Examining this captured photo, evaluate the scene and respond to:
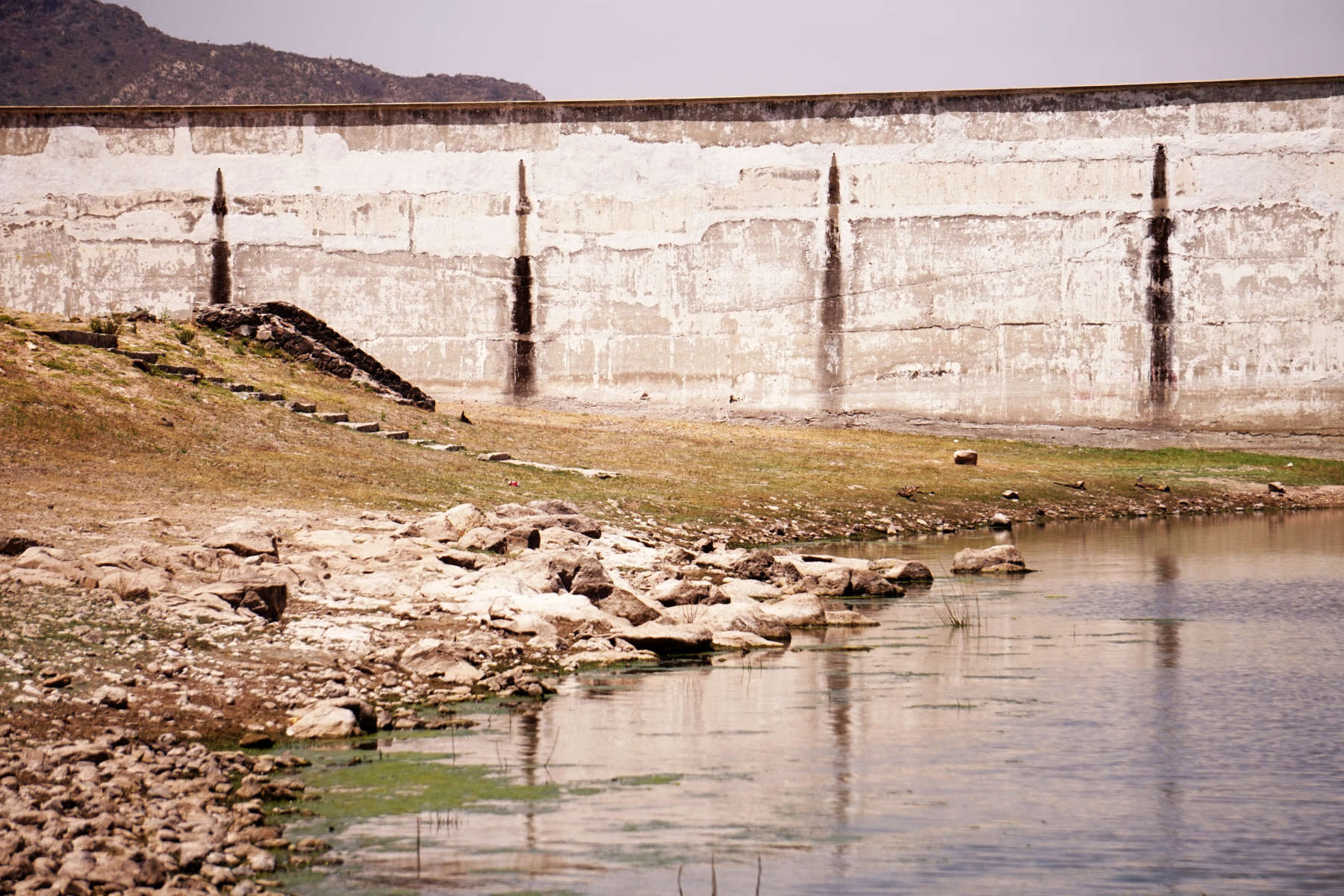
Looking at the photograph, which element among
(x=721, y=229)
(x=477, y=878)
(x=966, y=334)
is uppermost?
(x=721, y=229)

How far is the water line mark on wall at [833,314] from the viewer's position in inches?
1054

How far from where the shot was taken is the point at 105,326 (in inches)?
787

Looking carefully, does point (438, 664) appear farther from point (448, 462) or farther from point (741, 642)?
point (448, 462)

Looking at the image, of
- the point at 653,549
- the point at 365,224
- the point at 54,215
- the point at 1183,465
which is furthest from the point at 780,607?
the point at 54,215

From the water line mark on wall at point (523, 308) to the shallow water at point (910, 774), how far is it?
54.2 ft

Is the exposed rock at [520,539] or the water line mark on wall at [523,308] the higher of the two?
the water line mark on wall at [523,308]

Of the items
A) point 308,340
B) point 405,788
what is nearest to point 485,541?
point 405,788

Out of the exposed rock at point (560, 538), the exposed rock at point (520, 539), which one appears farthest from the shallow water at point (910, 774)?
the exposed rock at point (560, 538)

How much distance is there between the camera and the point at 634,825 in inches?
249

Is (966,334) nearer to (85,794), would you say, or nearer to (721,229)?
(721,229)

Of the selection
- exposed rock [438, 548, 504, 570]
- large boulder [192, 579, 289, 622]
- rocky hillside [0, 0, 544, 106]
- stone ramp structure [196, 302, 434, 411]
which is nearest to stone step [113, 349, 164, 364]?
stone ramp structure [196, 302, 434, 411]

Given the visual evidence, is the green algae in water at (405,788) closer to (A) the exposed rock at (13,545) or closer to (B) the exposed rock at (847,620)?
(A) the exposed rock at (13,545)

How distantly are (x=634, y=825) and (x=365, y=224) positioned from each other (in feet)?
73.9

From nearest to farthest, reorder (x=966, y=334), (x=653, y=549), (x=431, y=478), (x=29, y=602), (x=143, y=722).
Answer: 1. (x=143, y=722)
2. (x=29, y=602)
3. (x=653, y=549)
4. (x=431, y=478)
5. (x=966, y=334)
